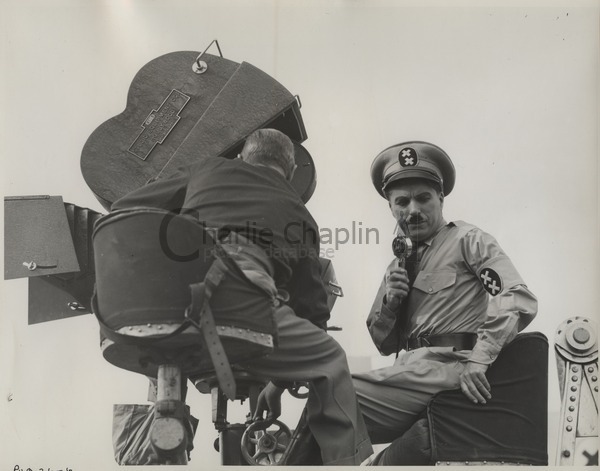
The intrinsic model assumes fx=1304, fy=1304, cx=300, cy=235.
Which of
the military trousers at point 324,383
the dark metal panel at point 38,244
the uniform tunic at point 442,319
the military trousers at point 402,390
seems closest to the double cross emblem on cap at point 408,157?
the uniform tunic at point 442,319

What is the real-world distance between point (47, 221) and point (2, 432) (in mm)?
1558

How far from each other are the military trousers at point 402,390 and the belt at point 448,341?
0.04 m

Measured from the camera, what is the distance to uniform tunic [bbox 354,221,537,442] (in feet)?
29.3

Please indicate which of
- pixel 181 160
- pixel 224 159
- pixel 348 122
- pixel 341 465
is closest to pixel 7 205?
pixel 181 160

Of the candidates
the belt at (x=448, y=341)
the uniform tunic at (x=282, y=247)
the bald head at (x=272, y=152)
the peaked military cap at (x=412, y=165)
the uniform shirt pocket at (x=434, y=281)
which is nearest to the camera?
the uniform tunic at (x=282, y=247)

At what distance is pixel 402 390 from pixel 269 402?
3.21 feet

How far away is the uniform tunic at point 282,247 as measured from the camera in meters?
8.31

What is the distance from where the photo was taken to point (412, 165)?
962 centimetres

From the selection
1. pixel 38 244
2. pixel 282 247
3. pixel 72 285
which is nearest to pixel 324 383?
pixel 282 247

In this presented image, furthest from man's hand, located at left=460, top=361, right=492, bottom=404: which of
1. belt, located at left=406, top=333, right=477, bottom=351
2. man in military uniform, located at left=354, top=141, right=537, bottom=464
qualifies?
belt, located at left=406, top=333, right=477, bottom=351

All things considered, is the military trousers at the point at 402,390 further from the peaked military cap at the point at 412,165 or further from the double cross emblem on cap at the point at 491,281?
the peaked military cap at the point at 412,165

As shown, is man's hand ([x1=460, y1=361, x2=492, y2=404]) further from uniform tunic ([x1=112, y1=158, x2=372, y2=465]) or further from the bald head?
the bald head

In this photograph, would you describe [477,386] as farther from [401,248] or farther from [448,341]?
[401,248]

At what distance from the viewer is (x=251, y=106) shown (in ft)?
31.0
